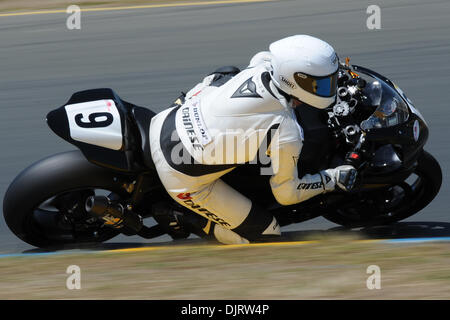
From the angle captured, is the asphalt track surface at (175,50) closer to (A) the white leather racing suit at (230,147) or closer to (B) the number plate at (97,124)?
(B) the number plate at (97,124)

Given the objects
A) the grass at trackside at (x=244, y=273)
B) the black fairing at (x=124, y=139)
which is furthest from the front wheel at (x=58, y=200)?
Answer: the grass at trackside at (x=244, y=273)

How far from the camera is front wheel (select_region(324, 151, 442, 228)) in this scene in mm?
5520

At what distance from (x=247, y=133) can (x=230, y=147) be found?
13 centimetres

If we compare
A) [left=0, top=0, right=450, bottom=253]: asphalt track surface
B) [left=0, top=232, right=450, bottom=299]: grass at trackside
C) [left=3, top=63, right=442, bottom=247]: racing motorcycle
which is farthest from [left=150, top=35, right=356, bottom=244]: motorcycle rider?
[left=0, top=0, right=450, bottom=253]: asphalt track surface

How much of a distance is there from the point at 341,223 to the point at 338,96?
3.51 ft

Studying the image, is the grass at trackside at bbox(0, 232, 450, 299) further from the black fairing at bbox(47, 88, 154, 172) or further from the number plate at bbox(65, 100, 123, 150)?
the number plate at bbox(65, 100, 123, 150)

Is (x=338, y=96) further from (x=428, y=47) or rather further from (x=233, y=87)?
(x=428, y=47)

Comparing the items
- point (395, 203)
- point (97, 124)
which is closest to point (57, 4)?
point (97, 124)

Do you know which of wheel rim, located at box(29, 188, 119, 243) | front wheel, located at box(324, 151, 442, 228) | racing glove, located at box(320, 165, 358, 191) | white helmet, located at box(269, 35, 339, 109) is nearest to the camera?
A: white helmet, located at box(269, 35, 339, 109)

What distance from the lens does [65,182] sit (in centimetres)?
506

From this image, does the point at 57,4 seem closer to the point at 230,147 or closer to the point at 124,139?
the point at 124,139

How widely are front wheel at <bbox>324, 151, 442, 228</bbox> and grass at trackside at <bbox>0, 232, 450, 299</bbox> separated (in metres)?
0.42

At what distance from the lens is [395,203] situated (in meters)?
5.61

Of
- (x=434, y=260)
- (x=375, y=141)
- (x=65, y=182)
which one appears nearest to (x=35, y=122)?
(x=65, y=182)
